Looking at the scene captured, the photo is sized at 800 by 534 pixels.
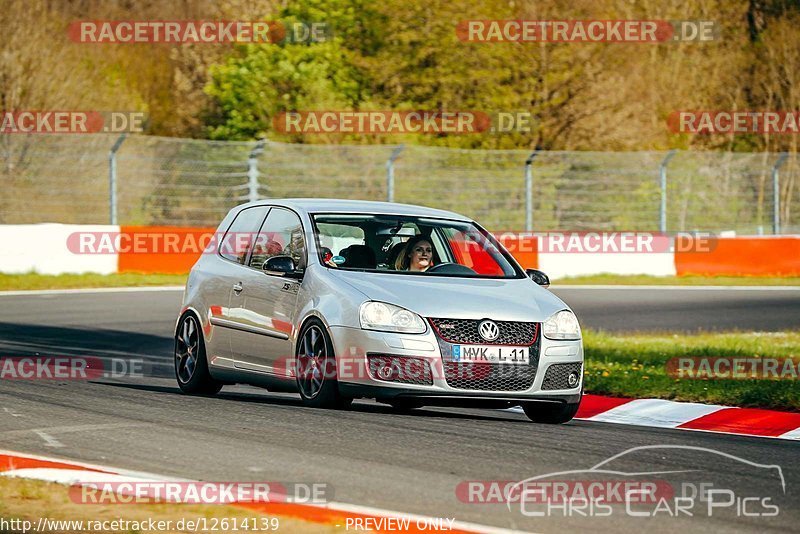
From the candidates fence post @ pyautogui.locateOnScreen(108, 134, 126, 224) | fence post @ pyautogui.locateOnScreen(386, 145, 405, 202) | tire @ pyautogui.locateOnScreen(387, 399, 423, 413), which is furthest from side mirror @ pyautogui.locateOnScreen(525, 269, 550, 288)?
fence post @ pyautogui.locateOnScreen(386, 145, 405, 202)

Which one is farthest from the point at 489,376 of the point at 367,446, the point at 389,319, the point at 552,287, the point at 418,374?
the point at 552,287

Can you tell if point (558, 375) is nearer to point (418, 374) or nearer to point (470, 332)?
point (470, 332)

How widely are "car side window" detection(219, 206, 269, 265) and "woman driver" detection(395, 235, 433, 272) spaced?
120 centimetres

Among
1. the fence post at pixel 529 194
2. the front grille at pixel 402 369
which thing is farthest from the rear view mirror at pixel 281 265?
the fence post at pixel 529 194

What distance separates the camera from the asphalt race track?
23.0 ft

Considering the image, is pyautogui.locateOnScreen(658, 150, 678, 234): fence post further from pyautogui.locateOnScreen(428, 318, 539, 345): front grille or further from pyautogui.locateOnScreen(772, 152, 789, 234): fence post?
pyautogui.locateOnScreen(428, 318, 539, 345): front grille

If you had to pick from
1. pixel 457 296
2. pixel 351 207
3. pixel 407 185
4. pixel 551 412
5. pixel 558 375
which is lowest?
pixel 551 412

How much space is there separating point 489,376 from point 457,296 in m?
0.59

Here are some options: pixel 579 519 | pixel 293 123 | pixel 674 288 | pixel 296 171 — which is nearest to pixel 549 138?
pixel 293 123

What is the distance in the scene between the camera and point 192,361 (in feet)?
39.2

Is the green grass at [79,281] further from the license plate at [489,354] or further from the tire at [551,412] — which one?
the license plate at [489,354]

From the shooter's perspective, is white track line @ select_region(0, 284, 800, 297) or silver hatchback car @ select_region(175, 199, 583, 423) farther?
white track line @ select_region(0, 284, 800, 297)

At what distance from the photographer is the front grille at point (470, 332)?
9898 mm

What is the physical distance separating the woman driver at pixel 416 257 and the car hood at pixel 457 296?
502mm
